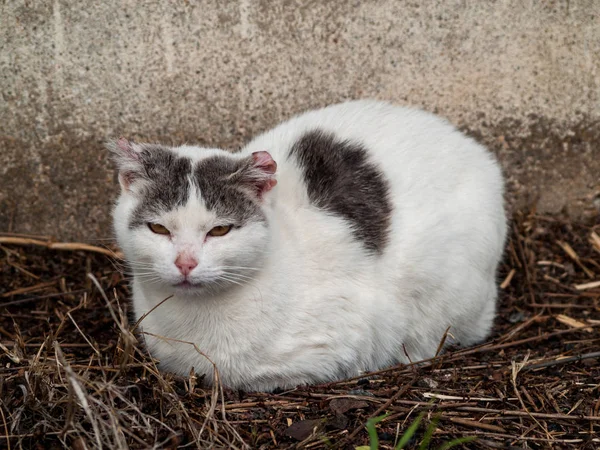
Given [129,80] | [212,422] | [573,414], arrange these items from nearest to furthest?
1. [212,422]
2. [573,414]
3. [129,80]

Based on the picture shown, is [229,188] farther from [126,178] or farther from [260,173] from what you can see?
[126,178]

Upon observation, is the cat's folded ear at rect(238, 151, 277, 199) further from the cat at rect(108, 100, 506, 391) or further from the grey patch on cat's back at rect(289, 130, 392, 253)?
the grey patch on cat's back at rect(289, 130, 392, 253)

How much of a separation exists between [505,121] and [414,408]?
7.30ft

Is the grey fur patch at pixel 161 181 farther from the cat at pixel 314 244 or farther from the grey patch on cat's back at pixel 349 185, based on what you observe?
the grey patch on cat's back at pixel 349 185

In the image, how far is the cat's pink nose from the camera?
2.88 metres

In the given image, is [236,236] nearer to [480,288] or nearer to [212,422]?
[212,422]

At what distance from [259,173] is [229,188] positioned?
15cm

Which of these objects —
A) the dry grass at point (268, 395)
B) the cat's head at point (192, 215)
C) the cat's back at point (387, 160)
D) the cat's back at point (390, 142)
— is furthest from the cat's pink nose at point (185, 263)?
the cat's back at point (390, 142)

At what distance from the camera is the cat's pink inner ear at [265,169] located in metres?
3.09

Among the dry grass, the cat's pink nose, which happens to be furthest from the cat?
the dry grass

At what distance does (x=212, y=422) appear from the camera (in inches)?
A: 117

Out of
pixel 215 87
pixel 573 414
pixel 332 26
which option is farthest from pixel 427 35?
pixel 573 414

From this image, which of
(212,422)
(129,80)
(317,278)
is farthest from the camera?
(129,80)

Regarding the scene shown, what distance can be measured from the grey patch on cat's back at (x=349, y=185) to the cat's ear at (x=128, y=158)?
85 centimetres
